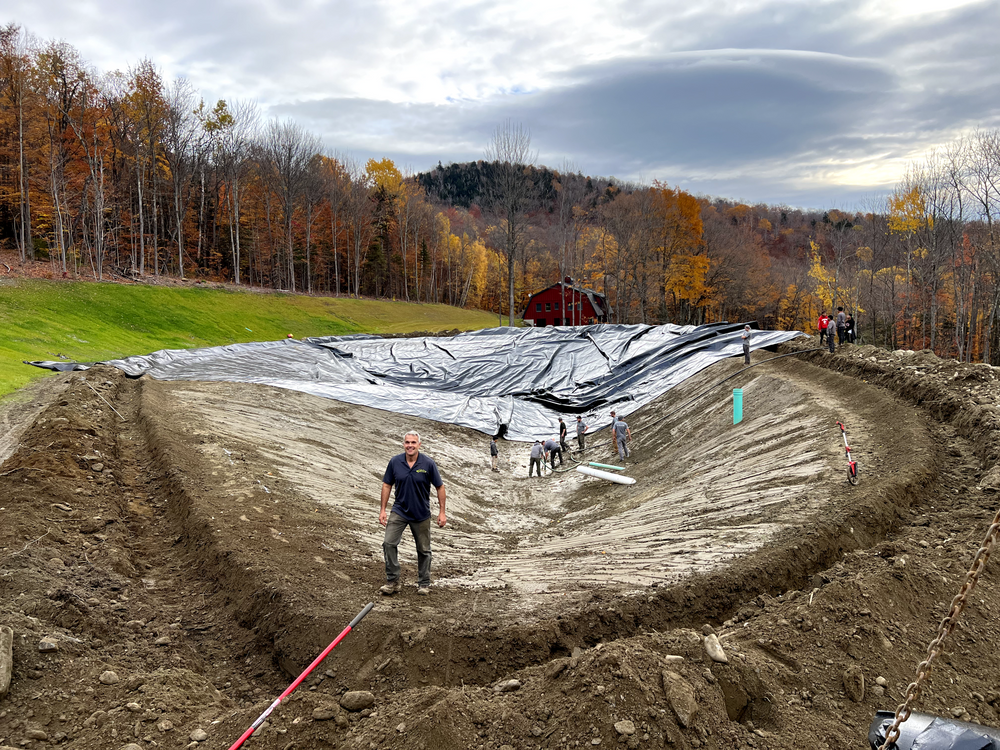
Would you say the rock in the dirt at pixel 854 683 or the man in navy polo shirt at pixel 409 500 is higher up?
the man in navy polo shirt at pixel 409 500

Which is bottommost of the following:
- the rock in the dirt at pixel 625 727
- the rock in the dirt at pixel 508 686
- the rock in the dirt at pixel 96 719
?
the rock in the dirt at pixel 96 719

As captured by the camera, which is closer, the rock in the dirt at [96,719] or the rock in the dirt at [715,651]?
the rock in the dirt at [96,719]

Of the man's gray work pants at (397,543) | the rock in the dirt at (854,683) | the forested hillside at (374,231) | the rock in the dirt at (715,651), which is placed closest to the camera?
the rock in the dirt at (854,683)

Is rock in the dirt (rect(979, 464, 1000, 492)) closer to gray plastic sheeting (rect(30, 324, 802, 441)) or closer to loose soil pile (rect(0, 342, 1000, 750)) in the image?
loose soil pile (rect(0, 342, 1000, 750))

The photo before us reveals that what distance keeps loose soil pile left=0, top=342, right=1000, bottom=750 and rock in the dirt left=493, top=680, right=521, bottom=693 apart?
0.20 ft

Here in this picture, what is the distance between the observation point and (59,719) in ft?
12.3

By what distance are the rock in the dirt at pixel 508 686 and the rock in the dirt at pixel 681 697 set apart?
1077 millimetres

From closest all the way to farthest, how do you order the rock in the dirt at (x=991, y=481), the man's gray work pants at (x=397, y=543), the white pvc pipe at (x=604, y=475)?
1. the man's gray work pants at (x=397, y=543)
2. the rock in the dirt at (x=991, y=481)
3. the white pvc pipe at (x=604, y=475)

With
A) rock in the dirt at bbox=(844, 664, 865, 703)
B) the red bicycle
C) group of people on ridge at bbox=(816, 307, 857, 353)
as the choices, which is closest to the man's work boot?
rock in the dirt at bbox=(844, 664, 865, 703)

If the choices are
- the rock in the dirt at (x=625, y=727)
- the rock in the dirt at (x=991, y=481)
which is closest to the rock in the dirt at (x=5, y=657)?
the rock in the dirt at (x=625, y=727)

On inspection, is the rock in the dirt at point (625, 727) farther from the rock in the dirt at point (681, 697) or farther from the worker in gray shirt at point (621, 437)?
the worker in gray shirt at point (621, 437)

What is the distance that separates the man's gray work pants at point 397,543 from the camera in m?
5.72

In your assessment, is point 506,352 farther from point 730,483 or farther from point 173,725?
point 173,725

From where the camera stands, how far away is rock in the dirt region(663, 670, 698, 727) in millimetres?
3320
